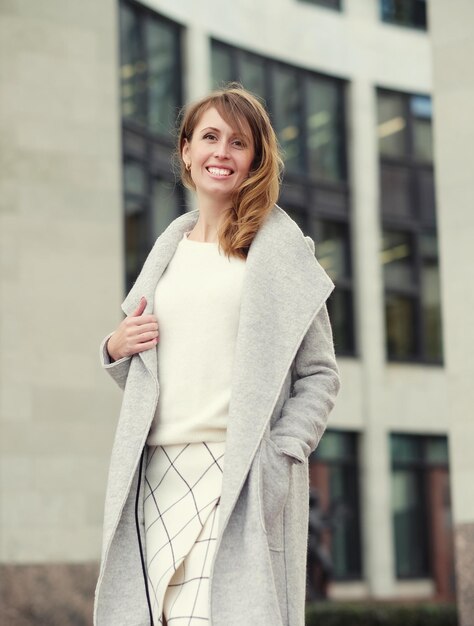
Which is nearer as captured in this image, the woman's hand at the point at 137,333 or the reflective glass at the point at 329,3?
the woman's hand at the point at 137,333

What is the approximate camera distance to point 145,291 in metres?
3.64

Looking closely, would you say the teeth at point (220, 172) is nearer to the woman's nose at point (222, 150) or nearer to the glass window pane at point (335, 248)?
the woman's nose at point (222, 150)

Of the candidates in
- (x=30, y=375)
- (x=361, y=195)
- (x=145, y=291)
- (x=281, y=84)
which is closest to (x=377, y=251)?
(x=361, y=195)

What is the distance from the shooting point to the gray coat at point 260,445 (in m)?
3.26

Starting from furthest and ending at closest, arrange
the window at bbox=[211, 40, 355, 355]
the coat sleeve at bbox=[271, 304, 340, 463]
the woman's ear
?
the window at bbox=[211, 40, 355, 355] < the woman's ear < the coat sleeve at bbox=[271, 304, 340, 463]

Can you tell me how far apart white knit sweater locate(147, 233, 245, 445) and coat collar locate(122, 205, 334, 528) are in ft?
0.17

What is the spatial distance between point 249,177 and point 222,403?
67 cm

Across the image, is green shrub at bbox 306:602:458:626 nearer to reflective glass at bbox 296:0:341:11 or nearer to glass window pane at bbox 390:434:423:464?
glass window pane at bbox 390:434:423:464

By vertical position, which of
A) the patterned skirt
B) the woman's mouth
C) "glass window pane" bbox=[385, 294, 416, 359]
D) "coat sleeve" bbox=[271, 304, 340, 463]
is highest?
"glass window pane" bbox=[385, 294, 416, 359]

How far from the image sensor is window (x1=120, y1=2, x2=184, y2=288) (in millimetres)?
22719

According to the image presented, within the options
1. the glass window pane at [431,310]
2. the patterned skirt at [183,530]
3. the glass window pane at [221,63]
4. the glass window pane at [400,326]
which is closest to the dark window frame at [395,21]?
the glass window pane at [221,63]

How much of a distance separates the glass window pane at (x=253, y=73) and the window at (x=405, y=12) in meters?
3.37

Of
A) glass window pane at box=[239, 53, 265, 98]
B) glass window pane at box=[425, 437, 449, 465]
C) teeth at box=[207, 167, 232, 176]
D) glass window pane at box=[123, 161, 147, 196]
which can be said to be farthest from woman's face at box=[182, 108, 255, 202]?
glass window pane at box=[425, 437, 449, 465]

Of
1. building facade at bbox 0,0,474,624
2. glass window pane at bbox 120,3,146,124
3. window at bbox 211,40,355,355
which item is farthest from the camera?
window at bbox 211,40,355,355
